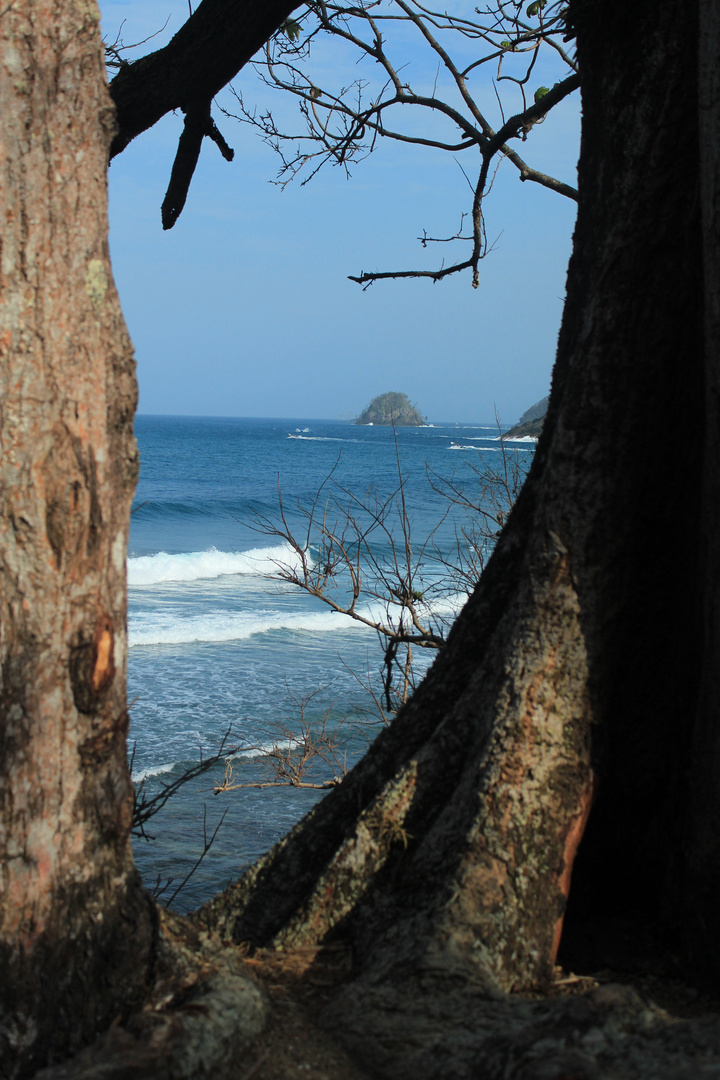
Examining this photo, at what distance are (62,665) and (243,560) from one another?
22.5 m

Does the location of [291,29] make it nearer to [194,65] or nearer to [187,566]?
[194,65]

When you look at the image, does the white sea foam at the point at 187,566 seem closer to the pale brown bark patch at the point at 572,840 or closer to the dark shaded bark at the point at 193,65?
the dark shaded bark at the point at 193,65

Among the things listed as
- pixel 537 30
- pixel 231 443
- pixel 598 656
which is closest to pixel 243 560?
pixel 537 30

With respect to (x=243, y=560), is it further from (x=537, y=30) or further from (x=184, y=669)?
(x=537, y=30)

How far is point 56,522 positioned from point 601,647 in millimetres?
1524

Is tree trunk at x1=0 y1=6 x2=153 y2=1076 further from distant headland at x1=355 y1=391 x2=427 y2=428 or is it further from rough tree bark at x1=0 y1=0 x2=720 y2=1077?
distant headland at x1=355 y1=391 x2=427 y2=428

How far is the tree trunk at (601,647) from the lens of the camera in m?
2.25

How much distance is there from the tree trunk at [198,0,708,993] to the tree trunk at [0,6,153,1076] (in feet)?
2.77

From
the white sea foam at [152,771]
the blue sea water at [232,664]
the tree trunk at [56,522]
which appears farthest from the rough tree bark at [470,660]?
the white sea foam at [152,771]

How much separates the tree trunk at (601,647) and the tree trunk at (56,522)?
844 millimetres

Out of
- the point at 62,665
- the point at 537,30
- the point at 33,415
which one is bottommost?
the point at 62,665

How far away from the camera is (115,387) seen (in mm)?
1779

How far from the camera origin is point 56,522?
166 centimetres

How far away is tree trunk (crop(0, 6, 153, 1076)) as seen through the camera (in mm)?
1639
